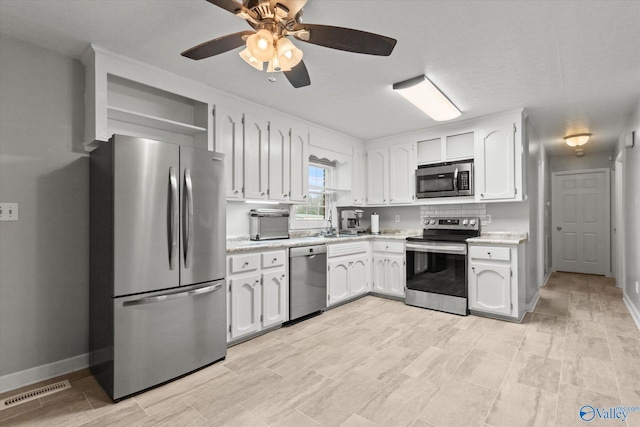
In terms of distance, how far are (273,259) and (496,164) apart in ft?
9.43

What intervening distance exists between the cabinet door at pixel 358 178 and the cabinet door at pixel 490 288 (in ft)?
6.31

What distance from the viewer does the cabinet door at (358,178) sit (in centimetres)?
485

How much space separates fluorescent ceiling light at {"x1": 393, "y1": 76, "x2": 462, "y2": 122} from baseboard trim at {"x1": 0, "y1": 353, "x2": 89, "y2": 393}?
353 cm

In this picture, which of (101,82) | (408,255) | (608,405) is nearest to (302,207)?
(408,255)

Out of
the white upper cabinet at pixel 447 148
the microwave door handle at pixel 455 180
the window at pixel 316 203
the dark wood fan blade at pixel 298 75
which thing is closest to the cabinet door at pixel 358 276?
the window at pixel 316 203

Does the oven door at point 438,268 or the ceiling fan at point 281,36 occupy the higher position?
the ceiling fan at point 281,36

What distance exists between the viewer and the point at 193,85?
285 cm

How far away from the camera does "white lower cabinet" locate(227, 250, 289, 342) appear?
108 inches

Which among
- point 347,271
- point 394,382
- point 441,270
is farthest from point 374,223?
point 394,382

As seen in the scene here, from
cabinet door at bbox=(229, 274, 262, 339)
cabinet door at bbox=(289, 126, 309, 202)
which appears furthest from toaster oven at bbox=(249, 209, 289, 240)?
cabinet door at bbox=(229, 274, 262, 339)

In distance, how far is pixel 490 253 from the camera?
347cm

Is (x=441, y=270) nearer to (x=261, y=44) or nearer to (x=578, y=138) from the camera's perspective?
(x=578, y=138)

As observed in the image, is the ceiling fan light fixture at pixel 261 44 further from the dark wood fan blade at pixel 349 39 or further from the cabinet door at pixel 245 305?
the cabinet door at pixel 245 305

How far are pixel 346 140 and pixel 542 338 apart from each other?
3347mm
